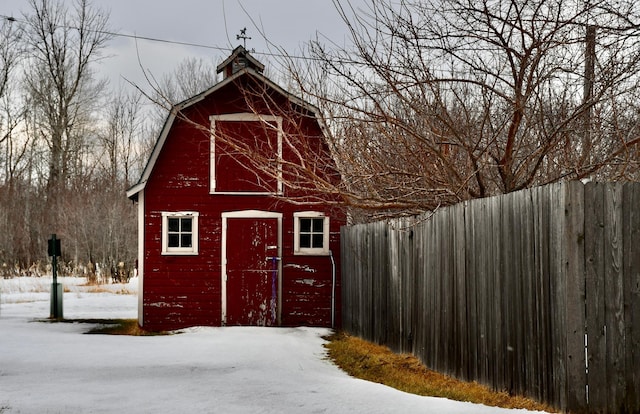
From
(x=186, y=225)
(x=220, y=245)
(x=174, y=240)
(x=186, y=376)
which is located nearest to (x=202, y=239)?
(x=220, y=245)

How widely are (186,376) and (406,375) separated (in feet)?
8.55

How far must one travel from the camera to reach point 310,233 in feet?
48.0

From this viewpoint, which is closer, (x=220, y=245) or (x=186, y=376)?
(x=186, y=376)

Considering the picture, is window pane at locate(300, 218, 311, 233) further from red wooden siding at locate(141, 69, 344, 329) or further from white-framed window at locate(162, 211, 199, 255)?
white-framed window at locate(162, 211, 199, 255)

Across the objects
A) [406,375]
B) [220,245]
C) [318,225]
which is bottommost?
[406,375]

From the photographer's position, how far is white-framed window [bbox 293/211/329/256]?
572 inches

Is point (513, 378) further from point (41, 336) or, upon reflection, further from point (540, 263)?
point (41, 336)

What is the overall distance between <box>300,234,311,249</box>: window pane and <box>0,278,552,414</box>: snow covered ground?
6.16ft

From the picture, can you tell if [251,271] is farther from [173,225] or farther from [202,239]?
[173,225]

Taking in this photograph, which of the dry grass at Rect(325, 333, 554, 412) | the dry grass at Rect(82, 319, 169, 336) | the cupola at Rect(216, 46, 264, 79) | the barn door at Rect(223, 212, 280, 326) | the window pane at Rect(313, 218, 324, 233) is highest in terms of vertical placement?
the cupola at Rect(216, 46, 264, 79)

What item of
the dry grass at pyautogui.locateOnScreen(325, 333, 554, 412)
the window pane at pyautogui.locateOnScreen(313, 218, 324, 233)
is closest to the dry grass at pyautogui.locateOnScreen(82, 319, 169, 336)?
the window pane at pyautogui.locateOnScreen(313, 218, 324, 233)

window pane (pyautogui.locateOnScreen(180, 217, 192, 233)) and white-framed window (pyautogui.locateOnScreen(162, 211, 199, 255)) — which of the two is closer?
white-framed window (pyautogui.locateOnScreen(162, 211, 199, 255))

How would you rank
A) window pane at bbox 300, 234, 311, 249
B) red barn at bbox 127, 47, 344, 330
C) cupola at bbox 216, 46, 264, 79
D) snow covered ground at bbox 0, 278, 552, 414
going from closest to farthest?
snow covered ground at bbox 0, 278, 552, 414 < red barn at bbox 127, 47, 344, 330 < window pane at bbox 300, 234, 311, 249 < cupola at bbox 216, 46, 264, 79

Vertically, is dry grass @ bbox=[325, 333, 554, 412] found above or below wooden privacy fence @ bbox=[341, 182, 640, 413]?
below
